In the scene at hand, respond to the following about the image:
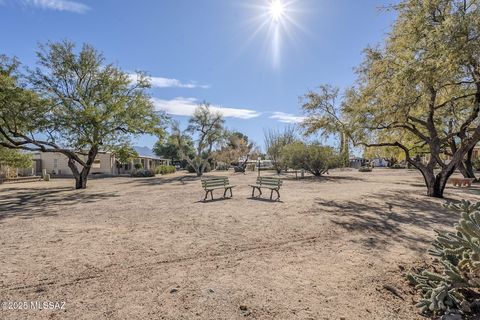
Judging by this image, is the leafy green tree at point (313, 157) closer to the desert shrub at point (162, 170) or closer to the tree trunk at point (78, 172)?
the tree trunk at point (78, 172)

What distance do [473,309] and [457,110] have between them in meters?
14.5

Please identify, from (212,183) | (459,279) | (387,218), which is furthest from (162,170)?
(459,279)

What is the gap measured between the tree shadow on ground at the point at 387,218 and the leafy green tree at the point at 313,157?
1541 cm

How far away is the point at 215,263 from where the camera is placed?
454 centimetres

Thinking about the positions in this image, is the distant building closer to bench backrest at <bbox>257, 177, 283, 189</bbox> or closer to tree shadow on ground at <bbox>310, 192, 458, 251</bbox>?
bench backrest at <bbox>257, 177, 283, 189</bbox>

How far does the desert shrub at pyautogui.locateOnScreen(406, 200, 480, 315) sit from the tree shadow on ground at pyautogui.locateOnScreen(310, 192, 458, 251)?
1.77 metres

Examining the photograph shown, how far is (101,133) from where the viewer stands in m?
16.7

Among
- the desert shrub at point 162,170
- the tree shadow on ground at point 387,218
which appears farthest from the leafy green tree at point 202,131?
the tree shadow on ground at point 387,218

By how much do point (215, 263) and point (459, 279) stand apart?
321cm

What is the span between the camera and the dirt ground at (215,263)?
324cm

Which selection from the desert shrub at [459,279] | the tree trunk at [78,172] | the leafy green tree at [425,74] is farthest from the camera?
the tree trunk at [78,172]

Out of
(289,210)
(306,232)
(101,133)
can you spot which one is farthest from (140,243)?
(101,133)

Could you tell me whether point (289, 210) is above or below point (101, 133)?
below

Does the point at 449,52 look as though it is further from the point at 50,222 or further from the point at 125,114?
the point at 125,114
